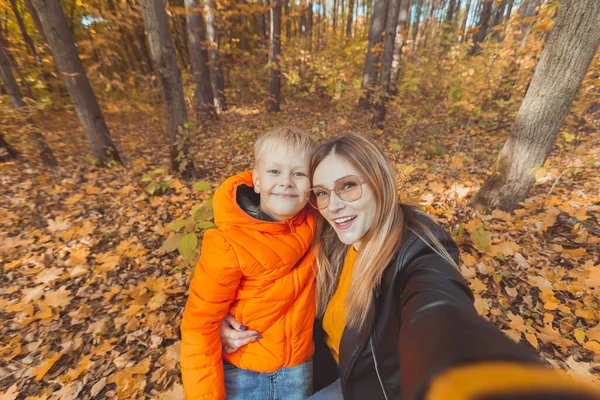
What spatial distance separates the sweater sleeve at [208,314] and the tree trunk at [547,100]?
4101 millimetres

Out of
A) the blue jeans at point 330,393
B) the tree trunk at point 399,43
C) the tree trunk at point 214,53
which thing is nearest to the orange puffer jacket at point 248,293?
the blue jeans at point 330,393

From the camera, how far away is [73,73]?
4.96m

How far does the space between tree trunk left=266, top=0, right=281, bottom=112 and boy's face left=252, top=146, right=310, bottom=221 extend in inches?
389

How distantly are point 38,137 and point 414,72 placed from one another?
1226 centimetres

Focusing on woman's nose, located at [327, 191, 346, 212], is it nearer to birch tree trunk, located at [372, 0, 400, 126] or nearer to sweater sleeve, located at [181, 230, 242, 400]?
sweater sleeve, located at [181, 230, 242, 400]

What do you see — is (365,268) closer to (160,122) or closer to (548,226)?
(548,226)

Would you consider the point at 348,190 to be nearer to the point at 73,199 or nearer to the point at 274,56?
the point at 73,199

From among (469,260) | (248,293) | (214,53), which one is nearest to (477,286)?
(469,260)

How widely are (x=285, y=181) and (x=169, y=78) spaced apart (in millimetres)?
4266

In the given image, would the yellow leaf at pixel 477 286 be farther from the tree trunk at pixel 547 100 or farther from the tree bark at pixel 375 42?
the tree bark at pixel 375 42

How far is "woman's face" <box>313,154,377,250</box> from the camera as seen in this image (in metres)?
1.43

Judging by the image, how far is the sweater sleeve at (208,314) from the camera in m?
1.51

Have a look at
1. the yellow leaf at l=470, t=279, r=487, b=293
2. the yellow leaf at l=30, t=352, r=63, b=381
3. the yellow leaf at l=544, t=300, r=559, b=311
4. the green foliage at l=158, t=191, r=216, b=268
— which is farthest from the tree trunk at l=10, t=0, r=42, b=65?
the yellow leaf at l=544, t=300, r=559, b=311

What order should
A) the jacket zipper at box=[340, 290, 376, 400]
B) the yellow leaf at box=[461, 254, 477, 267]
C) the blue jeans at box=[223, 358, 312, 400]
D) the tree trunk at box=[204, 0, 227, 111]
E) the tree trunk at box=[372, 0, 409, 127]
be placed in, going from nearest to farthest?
the jacket zipper at box=[340, 290, 376, 400] < the blue jeans at box=[223, 358, 312, 400] < the yellow leaf at box=[461, 254, 477, 267] < the tree trunk at box=[372, 0, 409, 127] < the tree trunk at box=[204, 0, 227, 111]
